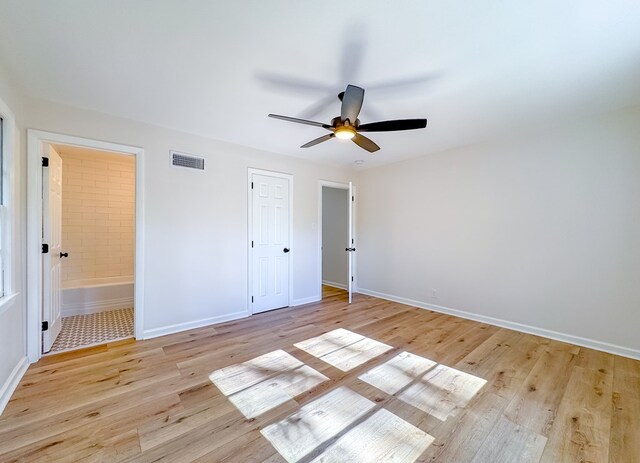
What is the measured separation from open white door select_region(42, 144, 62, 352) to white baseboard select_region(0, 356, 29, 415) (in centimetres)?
33

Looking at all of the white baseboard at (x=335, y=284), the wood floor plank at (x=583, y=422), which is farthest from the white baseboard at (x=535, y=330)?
the white baseboard at (x=335, y=284)

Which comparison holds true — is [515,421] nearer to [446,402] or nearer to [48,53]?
[446,402]

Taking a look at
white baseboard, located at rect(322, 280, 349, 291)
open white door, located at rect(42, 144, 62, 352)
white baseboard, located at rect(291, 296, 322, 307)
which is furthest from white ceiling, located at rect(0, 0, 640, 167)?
white baseboard, located at rect(322, 280, 349, 291)

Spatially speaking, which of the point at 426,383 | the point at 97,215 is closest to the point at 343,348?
the point at 426,383

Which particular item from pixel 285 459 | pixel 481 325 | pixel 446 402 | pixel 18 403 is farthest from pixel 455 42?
pixel 18 403

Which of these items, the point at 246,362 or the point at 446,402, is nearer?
the point at 446,402

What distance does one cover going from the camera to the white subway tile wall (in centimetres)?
457

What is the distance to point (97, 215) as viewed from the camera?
478cm

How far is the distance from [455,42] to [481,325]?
11.2ft

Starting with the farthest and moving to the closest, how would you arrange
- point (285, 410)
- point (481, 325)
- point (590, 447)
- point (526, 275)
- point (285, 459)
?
point (481, 325)
point (526, 275)
point (285, 410)
point (590, 447)
point (285, 459)

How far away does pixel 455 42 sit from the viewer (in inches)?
70.9

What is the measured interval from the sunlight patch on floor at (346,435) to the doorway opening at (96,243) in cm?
270

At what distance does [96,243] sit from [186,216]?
8.89 feet

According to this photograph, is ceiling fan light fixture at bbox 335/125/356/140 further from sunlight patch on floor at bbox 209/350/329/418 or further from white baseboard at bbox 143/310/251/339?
white baseboard at bbox 143/310/251/339
